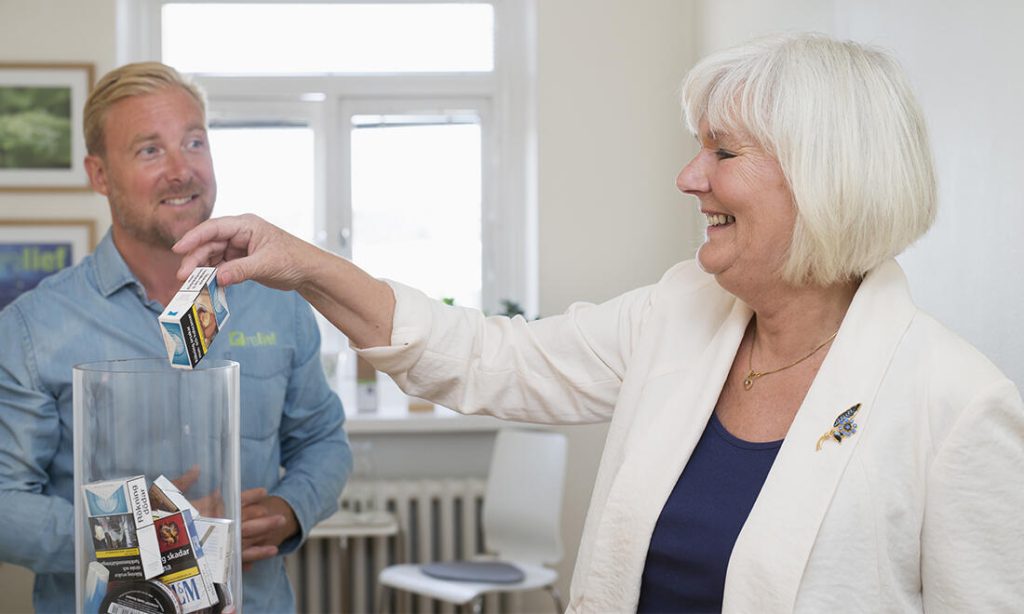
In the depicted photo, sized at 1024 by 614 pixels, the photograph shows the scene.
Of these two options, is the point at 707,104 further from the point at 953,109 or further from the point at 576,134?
the point at 576,134

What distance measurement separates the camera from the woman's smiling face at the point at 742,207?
1.29 m

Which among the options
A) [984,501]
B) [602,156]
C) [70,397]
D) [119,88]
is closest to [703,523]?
[984,501]

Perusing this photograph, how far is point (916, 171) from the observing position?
1260mm

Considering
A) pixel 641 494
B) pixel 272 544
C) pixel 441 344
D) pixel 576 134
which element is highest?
pixel 576 134

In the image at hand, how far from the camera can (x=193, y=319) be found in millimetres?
1041

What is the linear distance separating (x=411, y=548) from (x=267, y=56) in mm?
2110

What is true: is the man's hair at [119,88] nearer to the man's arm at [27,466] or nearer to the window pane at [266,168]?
the man's arm at [27,466]

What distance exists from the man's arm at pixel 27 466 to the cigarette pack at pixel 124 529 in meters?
0.53

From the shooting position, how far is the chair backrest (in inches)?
145

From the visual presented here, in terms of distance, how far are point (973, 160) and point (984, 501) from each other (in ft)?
2.79

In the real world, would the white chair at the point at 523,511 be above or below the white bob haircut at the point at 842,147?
A: below

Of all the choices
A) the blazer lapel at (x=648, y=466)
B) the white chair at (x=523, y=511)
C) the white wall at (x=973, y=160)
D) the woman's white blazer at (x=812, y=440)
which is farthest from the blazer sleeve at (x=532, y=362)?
the white chair at (x=523, y=511)

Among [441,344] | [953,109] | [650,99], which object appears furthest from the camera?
[650,99]

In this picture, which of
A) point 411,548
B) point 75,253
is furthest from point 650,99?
point 75,253
